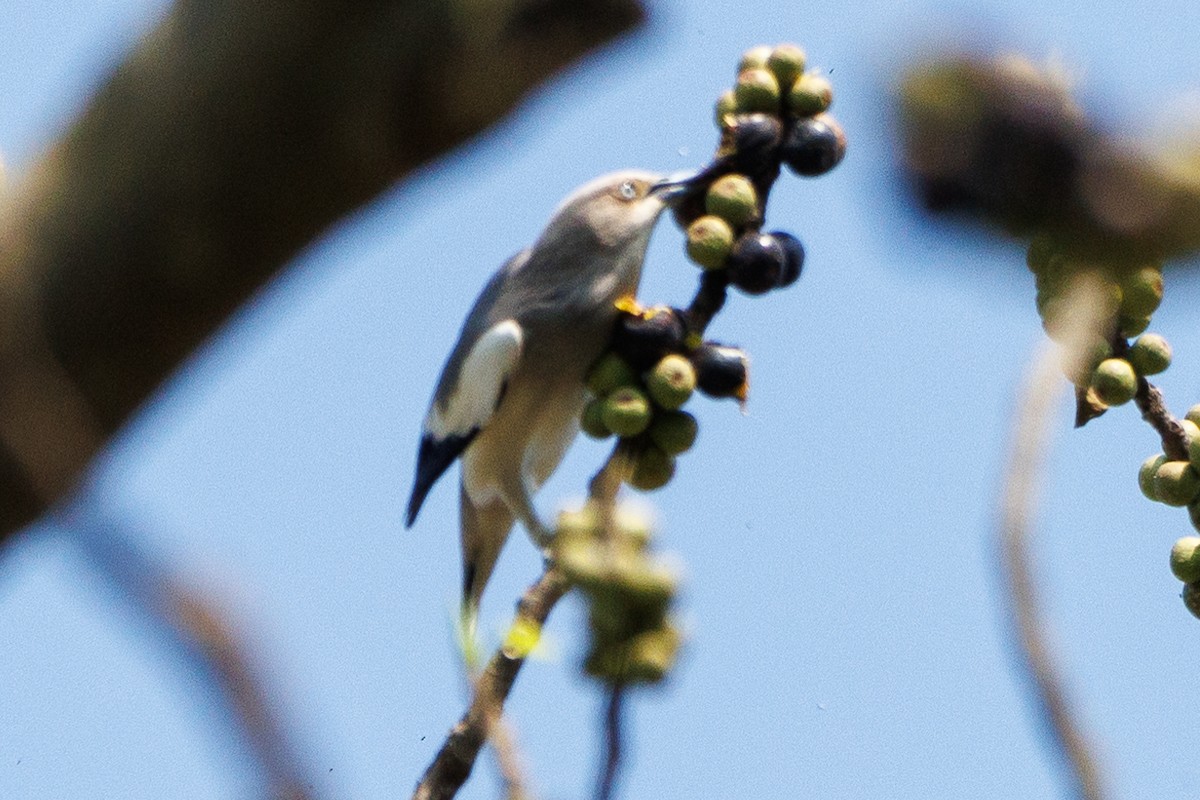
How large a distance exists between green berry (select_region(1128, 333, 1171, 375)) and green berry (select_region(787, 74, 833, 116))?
3.57ft

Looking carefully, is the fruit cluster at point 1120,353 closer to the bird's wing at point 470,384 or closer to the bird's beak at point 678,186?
the bird's beak at point 678,186

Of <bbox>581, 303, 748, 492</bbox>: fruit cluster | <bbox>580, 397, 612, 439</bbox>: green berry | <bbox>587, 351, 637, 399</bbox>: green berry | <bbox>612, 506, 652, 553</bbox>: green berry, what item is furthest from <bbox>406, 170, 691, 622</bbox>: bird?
<bbox>612, 506, 652, 553</bbox>: green berry

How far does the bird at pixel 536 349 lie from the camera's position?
4.63 meters

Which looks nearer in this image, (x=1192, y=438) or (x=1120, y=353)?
(x=1120, y=353)

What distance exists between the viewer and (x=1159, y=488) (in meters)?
3.38

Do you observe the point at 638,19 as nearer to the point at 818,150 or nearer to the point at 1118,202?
the point at 1118,202

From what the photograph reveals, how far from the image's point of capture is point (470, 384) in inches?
193

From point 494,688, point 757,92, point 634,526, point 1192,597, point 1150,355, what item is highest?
point 757,92

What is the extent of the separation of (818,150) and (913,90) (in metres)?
2.56

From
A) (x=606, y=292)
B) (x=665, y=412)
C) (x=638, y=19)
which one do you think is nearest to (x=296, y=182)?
(x=638, y=19)

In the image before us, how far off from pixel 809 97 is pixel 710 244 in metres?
0.54

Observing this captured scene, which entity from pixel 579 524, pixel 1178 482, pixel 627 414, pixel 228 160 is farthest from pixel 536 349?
pixel 579 524

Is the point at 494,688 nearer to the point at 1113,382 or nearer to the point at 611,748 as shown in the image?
the point at 1113,382

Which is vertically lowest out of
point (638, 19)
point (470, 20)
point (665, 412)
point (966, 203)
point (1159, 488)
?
point (1159, 488)
